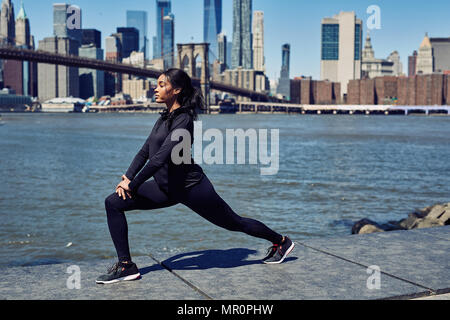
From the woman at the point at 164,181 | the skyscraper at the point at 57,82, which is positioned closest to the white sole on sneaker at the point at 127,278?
the woman at the point at 164,181

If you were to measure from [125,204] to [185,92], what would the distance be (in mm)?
711

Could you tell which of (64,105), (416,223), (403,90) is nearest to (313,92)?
(403,90)

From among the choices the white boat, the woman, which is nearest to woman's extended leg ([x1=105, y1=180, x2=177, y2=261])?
the woman

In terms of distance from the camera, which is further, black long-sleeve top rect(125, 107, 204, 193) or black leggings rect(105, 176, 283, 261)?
black leggings rect(105, 176, 283, 261)

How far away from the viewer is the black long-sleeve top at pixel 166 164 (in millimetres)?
3262

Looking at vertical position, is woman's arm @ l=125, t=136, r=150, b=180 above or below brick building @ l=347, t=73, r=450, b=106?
below

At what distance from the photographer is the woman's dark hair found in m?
3.37

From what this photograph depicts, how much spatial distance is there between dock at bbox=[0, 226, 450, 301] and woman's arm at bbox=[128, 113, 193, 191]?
557 millimetres

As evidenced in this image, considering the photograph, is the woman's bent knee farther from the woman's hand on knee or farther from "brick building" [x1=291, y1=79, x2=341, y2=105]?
"brick building" [x1=291, y1=79, x2=341, y2=105]

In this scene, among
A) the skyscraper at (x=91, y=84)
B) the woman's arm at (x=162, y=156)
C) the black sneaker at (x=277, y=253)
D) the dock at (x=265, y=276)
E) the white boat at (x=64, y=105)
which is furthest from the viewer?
the skyscraper at (x=91, y=84)

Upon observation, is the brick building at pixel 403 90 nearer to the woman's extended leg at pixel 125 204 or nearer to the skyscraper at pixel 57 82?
the skyscraper at pixel 57 82

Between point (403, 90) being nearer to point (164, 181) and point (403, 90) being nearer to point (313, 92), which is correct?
point (313, 92)
